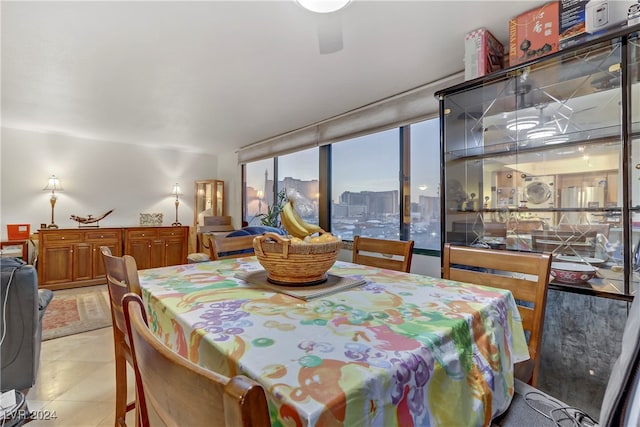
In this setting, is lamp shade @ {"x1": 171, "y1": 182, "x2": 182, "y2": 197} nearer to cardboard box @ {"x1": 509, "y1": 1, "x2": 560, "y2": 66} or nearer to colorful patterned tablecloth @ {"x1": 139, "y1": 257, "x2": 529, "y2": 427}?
colorful patterned tablecloth @ {"x1": 139, "y1": 257, "x2": 529, "y2": 427}

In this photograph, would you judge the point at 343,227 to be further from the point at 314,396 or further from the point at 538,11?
the point at 314,396

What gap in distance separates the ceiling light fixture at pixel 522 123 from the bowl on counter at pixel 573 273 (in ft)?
2.56

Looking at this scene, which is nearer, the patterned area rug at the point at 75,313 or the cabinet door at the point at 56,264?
the patterned area rug at the point at 75,313

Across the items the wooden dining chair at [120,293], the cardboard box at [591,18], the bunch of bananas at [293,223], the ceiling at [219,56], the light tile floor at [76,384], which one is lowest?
the light tile floor at [76,384]

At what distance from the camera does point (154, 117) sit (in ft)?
11.1

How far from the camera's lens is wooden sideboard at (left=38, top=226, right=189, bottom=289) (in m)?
3.75

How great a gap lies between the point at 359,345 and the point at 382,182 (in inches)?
102

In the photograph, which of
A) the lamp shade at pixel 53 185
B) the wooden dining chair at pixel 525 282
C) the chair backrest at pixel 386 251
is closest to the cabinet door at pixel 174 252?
the lamp shade at pixel 53 185

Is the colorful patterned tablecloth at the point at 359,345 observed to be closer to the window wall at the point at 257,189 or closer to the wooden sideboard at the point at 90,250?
the window wall at the point at 257,189

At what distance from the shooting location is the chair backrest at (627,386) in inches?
19.3

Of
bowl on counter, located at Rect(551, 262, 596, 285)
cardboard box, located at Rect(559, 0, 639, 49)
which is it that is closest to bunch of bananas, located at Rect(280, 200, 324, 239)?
bowl on counter, located at Rect(551, 262, 596, 285)

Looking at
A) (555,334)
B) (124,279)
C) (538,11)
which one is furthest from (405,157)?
(124,279)

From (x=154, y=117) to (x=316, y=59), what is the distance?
7.58ft

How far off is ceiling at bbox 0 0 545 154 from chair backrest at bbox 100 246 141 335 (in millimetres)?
1317
